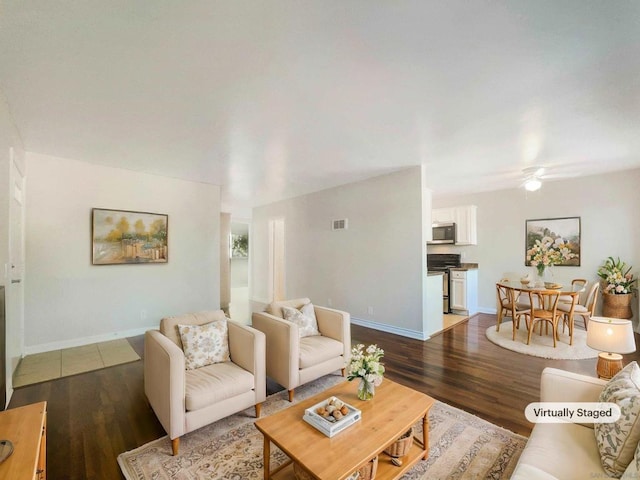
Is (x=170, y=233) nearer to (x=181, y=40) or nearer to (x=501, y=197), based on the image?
(x=181, y=40)

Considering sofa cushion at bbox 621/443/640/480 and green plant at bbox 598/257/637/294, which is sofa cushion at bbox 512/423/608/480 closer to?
sofa cushion at bbox 621/443/640/480

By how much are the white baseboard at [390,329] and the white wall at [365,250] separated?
2 cm

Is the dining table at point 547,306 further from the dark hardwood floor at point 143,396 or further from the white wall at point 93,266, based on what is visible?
the white wall at point 93,266

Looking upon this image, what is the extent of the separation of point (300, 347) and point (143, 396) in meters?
1.52

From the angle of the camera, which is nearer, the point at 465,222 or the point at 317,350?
the point at 317,350

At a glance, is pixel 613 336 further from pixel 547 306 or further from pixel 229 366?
pixel 547 306

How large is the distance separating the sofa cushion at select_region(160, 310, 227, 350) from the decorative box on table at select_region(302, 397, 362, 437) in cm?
133

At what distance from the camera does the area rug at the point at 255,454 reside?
1775 millimetres

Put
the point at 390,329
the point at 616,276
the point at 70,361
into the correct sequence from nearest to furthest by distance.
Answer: the point at 70,361
the point at 616,276
the point at 390,329

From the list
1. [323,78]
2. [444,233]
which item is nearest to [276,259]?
[444,233]

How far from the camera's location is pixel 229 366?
2418 millimetres

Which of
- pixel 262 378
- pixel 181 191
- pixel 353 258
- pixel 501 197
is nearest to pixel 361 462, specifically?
pixel 262 378

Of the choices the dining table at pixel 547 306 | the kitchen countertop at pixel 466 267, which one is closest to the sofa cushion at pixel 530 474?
the dining table at pixel 547 306

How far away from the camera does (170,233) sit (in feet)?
16.1
